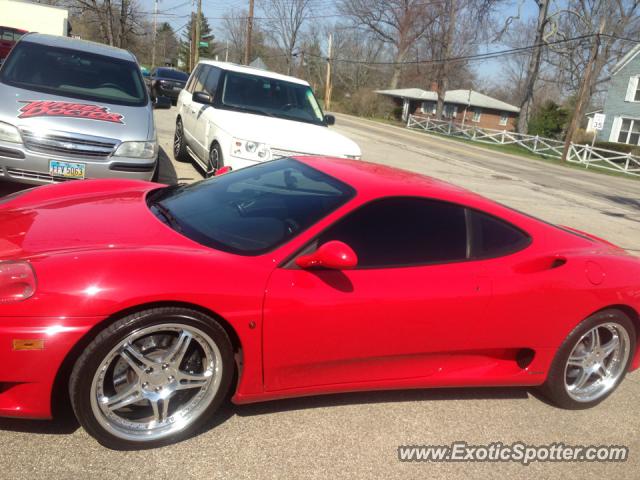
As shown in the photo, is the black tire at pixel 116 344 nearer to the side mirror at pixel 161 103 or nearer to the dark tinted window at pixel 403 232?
the dark tinted window at pixel 403 232

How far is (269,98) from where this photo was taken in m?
8.73

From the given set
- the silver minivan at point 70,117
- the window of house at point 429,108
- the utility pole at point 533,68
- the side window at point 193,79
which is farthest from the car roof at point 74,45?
the window of house at point 429,108

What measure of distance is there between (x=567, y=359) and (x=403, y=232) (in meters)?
1.39

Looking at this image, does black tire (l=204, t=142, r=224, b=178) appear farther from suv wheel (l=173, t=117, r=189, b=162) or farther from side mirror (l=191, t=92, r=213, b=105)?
suv wheel (l=173, t=117, r=189, b=162)

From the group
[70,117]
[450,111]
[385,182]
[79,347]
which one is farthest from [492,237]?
[450,111]

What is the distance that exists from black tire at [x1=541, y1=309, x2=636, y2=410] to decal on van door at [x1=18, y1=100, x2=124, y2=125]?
4.90m

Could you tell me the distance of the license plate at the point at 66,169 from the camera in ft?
18.8

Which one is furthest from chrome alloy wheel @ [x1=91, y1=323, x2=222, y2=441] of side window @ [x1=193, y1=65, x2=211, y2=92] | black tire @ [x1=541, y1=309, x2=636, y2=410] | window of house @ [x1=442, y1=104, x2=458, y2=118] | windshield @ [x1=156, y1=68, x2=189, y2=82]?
window of house @ [x1=442, y1=104, x2=458, y2=118]

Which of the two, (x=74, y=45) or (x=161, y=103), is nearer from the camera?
(x=74, y=45)

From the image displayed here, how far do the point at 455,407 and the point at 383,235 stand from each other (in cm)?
120

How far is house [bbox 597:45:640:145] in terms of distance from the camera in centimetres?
3619

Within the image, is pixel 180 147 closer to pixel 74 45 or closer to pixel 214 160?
pixel 214 160

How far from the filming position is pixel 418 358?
3.24 meters

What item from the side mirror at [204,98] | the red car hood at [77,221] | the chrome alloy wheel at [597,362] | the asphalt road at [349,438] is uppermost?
the side mirror at [204,98]
